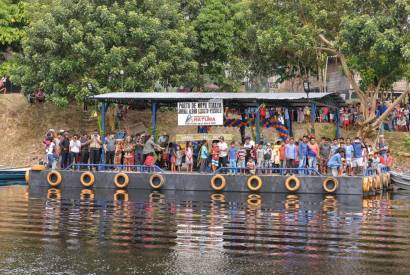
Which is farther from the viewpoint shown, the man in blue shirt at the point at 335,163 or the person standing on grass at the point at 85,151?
the person standing on grass at the point at 85,151

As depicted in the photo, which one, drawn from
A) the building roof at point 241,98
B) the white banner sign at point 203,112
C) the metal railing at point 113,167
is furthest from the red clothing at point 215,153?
the metal railing at point 113,167

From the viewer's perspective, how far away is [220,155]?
3488 centimetres

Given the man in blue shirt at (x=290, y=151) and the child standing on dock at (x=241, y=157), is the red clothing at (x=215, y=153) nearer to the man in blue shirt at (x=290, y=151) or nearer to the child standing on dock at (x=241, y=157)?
the child standing on dock at (x=241, y=157)

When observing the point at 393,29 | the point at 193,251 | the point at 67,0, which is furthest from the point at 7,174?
the point at 193,251

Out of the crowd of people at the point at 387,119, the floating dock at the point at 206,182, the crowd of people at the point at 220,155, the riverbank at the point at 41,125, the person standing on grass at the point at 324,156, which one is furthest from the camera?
the riverbank at the point at 41,125

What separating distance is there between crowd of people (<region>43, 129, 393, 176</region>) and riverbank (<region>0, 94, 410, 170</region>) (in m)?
13.3

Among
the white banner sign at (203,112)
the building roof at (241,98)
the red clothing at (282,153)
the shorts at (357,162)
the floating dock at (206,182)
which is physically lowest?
the floating dock at (206,182)

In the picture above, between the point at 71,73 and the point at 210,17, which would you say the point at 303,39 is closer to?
the point at 210,17

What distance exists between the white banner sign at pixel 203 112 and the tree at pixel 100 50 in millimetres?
11472

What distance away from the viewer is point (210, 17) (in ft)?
169

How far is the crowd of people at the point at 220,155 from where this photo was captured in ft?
110

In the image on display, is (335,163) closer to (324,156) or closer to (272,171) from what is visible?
(324,156)

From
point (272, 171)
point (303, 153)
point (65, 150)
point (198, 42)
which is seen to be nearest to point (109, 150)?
point (65, 150)

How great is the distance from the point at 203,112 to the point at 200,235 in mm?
15479
